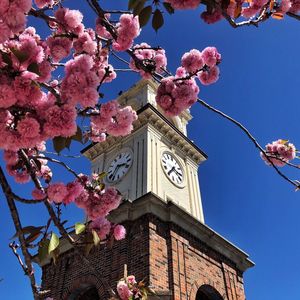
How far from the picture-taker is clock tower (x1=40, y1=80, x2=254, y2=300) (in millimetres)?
9461

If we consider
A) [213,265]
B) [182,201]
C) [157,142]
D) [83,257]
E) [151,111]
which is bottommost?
[83,257]

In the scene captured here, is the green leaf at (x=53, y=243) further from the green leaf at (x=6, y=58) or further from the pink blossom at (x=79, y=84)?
the green leaf at (x=6, y=58)

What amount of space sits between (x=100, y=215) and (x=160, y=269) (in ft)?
21.2

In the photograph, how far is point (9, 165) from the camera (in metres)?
3.26

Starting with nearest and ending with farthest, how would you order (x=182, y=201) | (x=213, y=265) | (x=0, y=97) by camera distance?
(x=0, y=97) < (x=213, y=265) < (x=182, y=201)

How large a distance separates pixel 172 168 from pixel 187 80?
1082 centimetres

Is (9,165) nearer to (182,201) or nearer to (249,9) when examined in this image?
(249,9)

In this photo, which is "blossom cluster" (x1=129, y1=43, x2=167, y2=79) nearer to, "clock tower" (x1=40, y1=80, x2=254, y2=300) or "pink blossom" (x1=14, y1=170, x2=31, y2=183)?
"pink blossom" (x1=14, y1=170, x2=31, y2=183)

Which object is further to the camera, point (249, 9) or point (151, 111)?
point (151, 111)

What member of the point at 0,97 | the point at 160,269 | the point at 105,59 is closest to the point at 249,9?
the point at 105,59

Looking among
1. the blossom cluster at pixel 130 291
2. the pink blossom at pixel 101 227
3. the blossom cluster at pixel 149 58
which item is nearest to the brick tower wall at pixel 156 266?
the blossom cluster at pixel 130 291

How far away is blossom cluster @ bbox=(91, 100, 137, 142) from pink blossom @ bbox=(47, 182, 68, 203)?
1.99 ft

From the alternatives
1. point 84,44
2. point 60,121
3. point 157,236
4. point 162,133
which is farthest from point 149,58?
point 162,133

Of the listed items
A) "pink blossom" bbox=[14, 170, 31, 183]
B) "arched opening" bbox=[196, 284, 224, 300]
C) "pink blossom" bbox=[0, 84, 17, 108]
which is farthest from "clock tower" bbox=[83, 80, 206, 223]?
"pink blossom" bbox=[0, 84, 17, 108]
